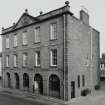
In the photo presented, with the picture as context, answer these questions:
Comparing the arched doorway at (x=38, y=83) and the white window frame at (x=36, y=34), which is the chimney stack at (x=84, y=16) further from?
the arched doorway at (x=38, y=83)

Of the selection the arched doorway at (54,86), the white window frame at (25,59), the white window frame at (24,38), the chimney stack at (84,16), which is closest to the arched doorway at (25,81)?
the white window frame at (25,59)

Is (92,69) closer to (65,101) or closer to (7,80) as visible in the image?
(65,101)

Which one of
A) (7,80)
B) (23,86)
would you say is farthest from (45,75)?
(7,80)

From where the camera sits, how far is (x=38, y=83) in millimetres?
20750

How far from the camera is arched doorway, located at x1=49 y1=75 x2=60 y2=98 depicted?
1766 cm

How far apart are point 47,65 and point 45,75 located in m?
1.62

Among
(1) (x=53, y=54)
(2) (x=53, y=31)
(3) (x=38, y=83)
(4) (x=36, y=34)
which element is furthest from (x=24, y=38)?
(3) (x=38, y=83)

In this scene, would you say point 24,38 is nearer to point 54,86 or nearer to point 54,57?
point 54,57

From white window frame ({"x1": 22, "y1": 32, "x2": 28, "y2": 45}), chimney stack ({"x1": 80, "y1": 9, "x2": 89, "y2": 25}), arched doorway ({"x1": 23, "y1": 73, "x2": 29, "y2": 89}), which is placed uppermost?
chimney stack ({"x1": 80, "y1": 9, "x2": 89, "y2": 25})

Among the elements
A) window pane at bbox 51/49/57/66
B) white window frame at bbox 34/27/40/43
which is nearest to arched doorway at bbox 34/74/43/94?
window pane at bbox 51/49/57/66

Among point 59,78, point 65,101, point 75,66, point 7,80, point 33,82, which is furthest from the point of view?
point 7,80

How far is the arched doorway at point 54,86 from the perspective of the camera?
17663mm

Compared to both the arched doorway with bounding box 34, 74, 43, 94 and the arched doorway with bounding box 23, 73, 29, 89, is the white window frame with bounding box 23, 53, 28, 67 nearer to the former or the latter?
the arched doorway with bounding box 23, 73, 29, 89

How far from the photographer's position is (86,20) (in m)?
22.5
